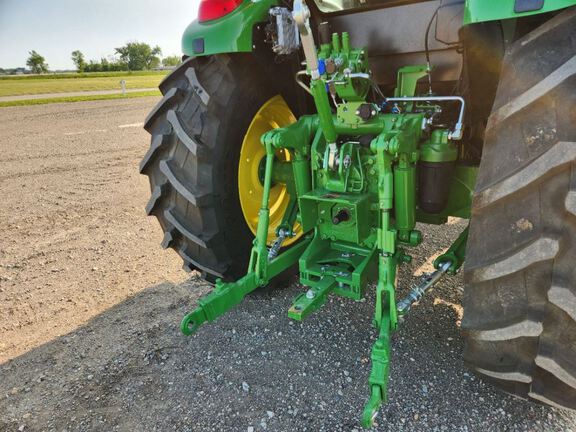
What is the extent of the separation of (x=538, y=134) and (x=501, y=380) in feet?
3.21

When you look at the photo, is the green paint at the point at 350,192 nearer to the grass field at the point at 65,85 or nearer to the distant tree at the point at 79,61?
the grass field at the point at 65,85

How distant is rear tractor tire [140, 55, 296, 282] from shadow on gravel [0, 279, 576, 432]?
0.46m

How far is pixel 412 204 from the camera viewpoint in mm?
2045

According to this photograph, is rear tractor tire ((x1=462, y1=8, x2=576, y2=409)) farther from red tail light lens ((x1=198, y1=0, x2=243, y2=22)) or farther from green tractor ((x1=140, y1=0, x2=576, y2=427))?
red tail light lens ((x1=198, y1=0, x2=243, y2=22))

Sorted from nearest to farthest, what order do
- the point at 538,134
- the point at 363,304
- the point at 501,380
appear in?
1. the point at 538,134
2. the point at 501,380
3. the point at 363,304

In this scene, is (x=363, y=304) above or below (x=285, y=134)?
below

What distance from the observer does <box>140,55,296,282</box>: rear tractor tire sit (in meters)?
2.22

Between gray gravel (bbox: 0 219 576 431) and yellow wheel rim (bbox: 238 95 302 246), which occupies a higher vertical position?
yellow wheel rim (bbox: 238 95 302 246)

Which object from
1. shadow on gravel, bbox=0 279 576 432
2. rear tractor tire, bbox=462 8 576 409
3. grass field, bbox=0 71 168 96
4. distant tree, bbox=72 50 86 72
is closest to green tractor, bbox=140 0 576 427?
rear tractor tire, bbox=462 8 576 409

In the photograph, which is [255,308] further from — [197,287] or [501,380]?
[501,380]

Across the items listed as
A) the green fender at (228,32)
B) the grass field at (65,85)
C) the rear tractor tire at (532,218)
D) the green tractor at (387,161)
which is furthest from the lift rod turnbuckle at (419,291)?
the grass field at (65,85)

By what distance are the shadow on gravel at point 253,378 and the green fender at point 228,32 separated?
57.5 inches

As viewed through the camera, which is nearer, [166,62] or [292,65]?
[292,65]

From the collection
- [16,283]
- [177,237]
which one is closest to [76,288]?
[16,283]
